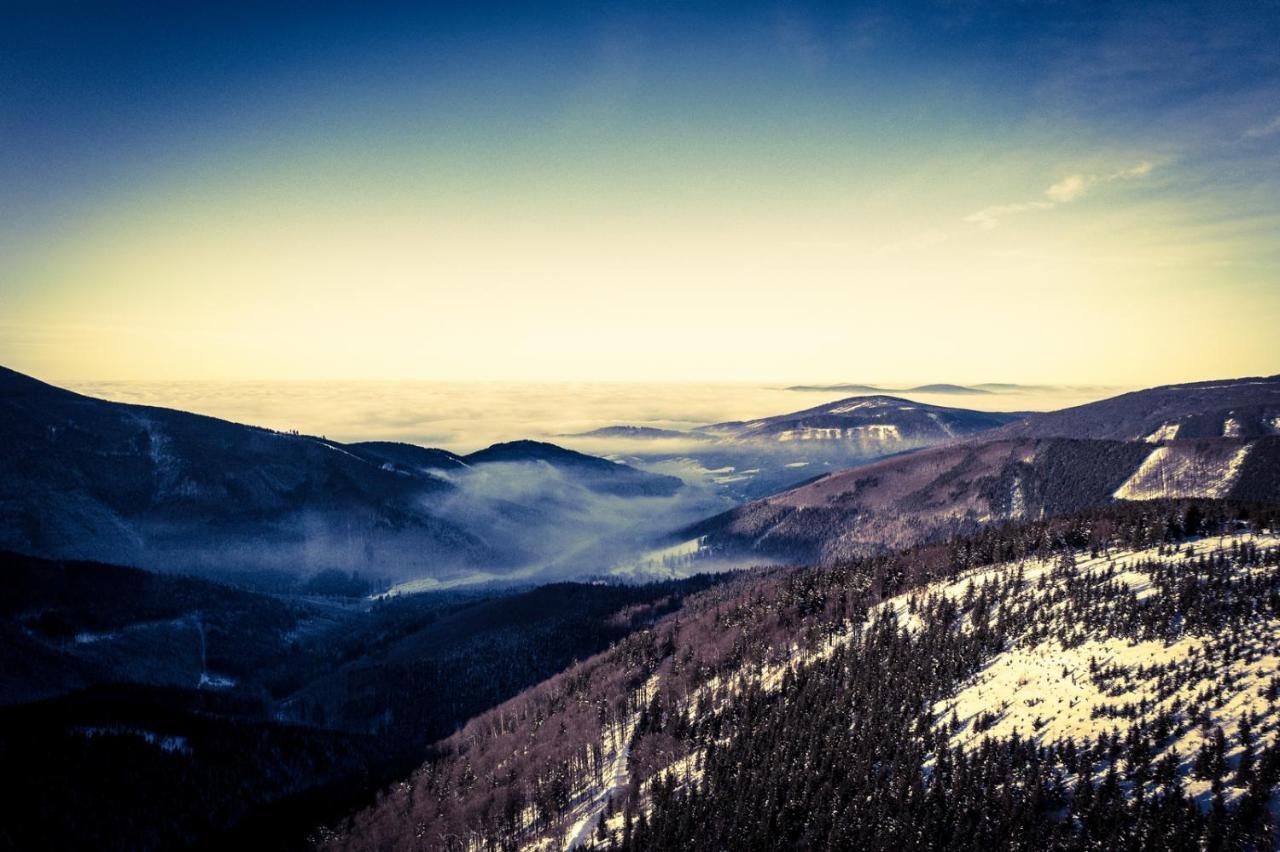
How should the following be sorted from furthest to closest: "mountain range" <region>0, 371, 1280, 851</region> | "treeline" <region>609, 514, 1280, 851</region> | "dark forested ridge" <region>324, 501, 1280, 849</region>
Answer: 1. "mountain range" <region>0, 371, 1280, 851</region>
2. "dark forested ridge" <region>324, 501, 1280, 849</region>
3. "treeline" <region>609, 514, 1280, 851</region>

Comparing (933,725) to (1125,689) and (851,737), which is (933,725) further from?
(1125,689)

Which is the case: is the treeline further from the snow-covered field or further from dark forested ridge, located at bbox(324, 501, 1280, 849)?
the snow-covered field

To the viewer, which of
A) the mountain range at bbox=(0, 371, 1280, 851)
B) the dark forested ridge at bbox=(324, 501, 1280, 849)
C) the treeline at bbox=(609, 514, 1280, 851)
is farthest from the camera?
the mountain range at bbox=(0, 371, 1280, 851)

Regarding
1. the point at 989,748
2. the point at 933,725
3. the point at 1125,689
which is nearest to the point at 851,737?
the point at 933,725

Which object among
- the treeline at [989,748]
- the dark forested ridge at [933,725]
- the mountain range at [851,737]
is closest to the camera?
the treeline at [989,748]

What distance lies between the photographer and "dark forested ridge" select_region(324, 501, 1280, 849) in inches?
2950

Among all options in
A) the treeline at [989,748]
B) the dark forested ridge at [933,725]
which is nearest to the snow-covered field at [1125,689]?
the dark forested ridge at [933,725]

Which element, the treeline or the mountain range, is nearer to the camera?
the treeline

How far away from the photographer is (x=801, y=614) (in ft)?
569

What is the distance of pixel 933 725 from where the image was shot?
3959 inches

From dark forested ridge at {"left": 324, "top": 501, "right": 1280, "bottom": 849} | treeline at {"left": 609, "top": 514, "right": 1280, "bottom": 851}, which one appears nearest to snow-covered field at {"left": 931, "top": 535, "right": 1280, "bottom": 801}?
dark forested ridge at {"left": 324, "top": 501, "right": 1280, "bottom": 849}

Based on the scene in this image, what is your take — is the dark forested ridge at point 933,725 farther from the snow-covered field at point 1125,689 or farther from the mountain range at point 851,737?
the mountain range at point 851,737

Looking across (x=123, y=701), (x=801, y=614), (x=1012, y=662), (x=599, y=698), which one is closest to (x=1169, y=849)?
(x=1012, y=662)

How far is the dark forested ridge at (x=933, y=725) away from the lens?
246ft
